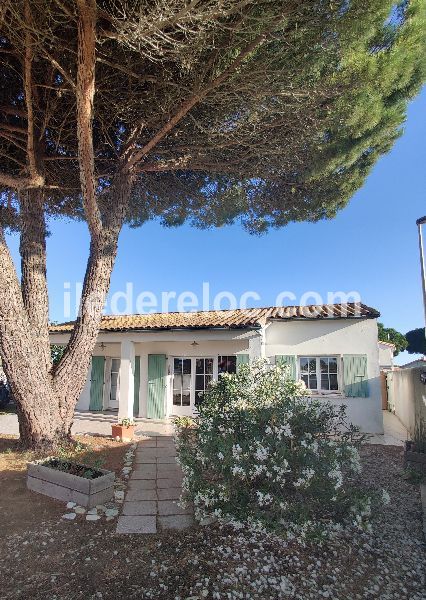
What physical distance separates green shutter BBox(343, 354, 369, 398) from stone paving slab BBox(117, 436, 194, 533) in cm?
574

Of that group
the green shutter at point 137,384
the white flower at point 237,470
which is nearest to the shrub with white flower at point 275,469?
the white flower at point 237,470

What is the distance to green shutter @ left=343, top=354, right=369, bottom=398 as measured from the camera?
10539 mm

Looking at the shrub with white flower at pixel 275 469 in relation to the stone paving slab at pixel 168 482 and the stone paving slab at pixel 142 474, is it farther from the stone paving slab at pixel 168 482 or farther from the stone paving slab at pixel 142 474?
the stone paving slab at pixel 142 474

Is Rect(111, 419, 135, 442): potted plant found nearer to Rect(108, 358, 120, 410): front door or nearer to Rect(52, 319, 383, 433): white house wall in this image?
Rect(52, 319, 383, 433): white house wall

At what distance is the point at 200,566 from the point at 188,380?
999 centimetres

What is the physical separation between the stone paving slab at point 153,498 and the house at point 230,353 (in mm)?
4298

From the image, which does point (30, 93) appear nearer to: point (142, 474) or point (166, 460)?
point (142, 474)

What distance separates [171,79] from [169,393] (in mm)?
9909

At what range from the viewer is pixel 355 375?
10.7m

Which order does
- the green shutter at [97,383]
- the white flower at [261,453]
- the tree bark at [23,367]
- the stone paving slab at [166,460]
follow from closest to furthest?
1. the white flower at [261,453]
2. the tree bark at [23,367]
3. the stone paving slab at [166,460]
4. the green shutter at [97,383]

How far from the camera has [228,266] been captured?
15305 millimetres

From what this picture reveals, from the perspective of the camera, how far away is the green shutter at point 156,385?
12680mm

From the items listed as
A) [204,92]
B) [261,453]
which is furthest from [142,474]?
[204,92]

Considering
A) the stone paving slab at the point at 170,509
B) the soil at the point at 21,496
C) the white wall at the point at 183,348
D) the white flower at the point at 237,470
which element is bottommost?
the stone paving slab at the point at 170,509
